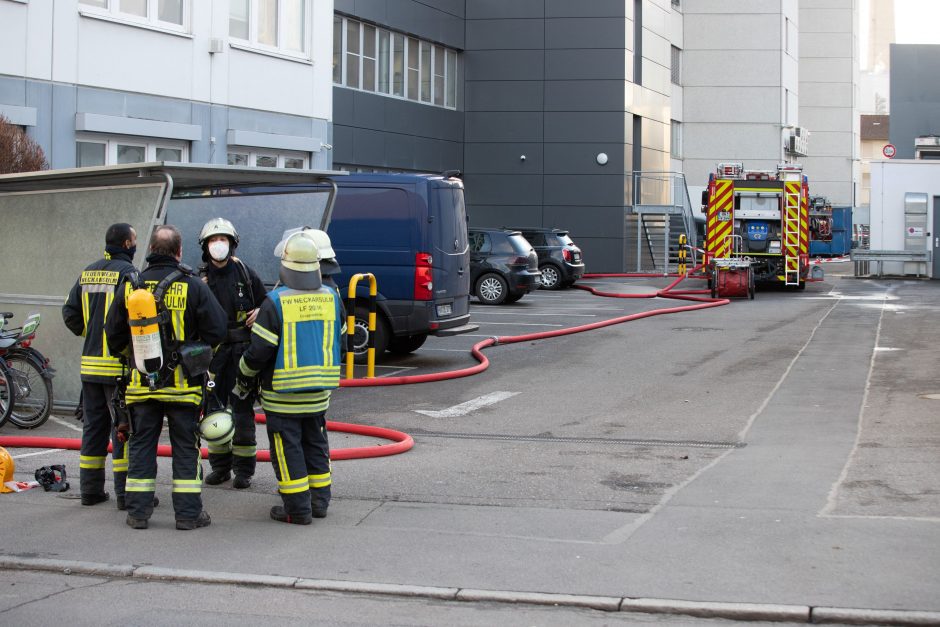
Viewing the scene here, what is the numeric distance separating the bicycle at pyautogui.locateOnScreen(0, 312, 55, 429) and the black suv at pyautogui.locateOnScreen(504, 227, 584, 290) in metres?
20.2

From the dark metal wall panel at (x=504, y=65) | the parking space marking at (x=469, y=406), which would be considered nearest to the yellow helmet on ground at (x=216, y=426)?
the parking space marking at (x=469, y=406)

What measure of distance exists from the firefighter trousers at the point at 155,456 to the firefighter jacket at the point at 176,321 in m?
0.09

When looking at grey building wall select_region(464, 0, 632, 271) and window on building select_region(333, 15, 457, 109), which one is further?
grey building wall select_region(464, 0, 632, 271)

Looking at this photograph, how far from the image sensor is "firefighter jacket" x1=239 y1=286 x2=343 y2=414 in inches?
281

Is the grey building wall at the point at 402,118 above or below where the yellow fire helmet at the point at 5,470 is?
above

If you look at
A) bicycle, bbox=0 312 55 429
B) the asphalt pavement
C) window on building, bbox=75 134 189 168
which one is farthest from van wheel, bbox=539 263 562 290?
bicycle, bbox=0 312 55 429

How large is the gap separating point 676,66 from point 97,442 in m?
45.3

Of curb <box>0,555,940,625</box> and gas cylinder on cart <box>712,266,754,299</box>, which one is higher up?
gas cylinder on cart <box>712,266,754,299</box>

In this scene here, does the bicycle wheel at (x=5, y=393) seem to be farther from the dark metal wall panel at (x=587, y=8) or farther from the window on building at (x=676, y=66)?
the window on building at (x=676, y=66)

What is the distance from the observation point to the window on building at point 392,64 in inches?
1196

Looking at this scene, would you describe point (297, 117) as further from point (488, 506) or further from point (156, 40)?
point (488, 506)

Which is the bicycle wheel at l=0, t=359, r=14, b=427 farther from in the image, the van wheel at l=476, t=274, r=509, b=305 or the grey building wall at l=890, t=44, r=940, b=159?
the grey building wall at l=890, t=44, r=940, b=159

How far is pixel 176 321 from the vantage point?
7230 mm

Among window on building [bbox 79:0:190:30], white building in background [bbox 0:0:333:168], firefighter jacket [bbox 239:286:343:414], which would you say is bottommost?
firefighter jacket [bbox 239:286:343:414]
